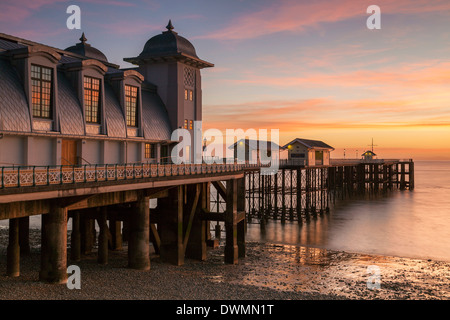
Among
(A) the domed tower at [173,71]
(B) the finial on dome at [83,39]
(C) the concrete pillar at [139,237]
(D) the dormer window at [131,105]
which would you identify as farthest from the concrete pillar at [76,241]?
(B) the finial on dome at [83,39]

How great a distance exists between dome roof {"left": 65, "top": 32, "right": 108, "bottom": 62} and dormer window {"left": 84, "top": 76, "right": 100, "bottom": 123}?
560 inches

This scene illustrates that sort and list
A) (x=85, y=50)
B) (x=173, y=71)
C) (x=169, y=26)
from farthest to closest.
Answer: (x=85, y=50) < (x=169, y=26) < (x=173, y=71)

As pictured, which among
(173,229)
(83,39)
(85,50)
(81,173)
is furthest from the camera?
(83,39)

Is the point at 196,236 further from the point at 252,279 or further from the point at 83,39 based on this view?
the point at 83,39

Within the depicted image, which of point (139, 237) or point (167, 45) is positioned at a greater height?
point (167, 45)

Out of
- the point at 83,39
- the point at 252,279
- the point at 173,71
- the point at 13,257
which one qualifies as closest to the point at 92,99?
the point at 173,71

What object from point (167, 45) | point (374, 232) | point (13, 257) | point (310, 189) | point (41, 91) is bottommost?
point (374, 232)

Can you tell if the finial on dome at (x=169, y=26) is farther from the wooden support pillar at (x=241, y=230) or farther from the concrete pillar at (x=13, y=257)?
the concrete pillar at (x=13, y=257)

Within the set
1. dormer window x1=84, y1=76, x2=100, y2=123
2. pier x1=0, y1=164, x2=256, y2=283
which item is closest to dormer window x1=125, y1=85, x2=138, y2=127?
dormer window x1=84, y1=76, x2=100, y2=123

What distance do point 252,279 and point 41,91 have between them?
1453 cm

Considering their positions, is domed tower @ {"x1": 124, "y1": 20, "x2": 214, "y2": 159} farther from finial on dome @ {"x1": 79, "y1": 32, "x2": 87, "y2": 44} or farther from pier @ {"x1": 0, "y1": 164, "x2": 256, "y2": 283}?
finial on dome @ {"x1": 79, "y1": 32, "x2": 87, "y2": 44}

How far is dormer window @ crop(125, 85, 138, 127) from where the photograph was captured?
26188 millimetres

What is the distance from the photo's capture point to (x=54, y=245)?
53.3 feet
